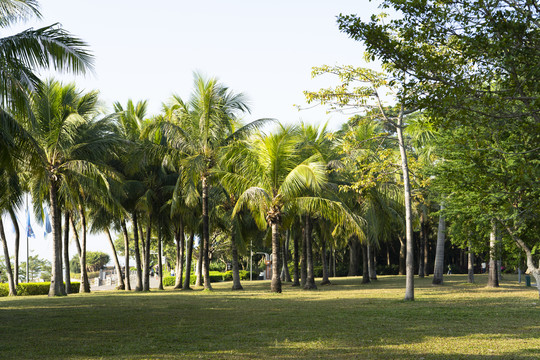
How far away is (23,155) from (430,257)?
46.0 metres

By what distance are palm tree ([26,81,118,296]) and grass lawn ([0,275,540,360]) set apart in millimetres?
6383

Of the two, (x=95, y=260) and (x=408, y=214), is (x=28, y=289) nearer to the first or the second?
(x=408, y=214)

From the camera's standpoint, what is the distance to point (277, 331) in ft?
36.0

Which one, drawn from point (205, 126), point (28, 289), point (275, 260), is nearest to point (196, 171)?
point (205, 126)

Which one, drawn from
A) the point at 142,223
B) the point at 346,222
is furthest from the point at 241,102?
the point at 142,223

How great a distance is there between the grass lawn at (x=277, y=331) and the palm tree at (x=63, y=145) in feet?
20.9

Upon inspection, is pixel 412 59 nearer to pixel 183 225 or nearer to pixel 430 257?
pixel 183 225

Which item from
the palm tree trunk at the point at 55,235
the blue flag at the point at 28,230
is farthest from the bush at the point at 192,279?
the palm tree trunk at the point at 55,235

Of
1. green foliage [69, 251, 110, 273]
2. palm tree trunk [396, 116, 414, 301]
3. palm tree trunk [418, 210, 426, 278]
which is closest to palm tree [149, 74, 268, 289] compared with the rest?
palm tree trunk [396, 116, 414, 301]

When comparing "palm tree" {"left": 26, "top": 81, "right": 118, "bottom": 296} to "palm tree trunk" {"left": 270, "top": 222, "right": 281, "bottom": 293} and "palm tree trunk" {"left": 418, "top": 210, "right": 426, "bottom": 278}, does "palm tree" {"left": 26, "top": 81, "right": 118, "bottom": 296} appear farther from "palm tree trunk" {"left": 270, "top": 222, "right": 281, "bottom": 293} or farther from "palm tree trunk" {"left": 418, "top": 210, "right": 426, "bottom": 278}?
"palm tree trunk" {"left": 418, "top": 210, "right": 426, "bottom": 278}

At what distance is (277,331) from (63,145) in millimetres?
14313

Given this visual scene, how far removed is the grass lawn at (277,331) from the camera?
848cm

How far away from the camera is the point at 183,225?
3166 centimetres

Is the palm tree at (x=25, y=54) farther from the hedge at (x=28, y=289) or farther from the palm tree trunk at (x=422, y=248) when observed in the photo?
the palm tree trunk at (x=422, y=248)
